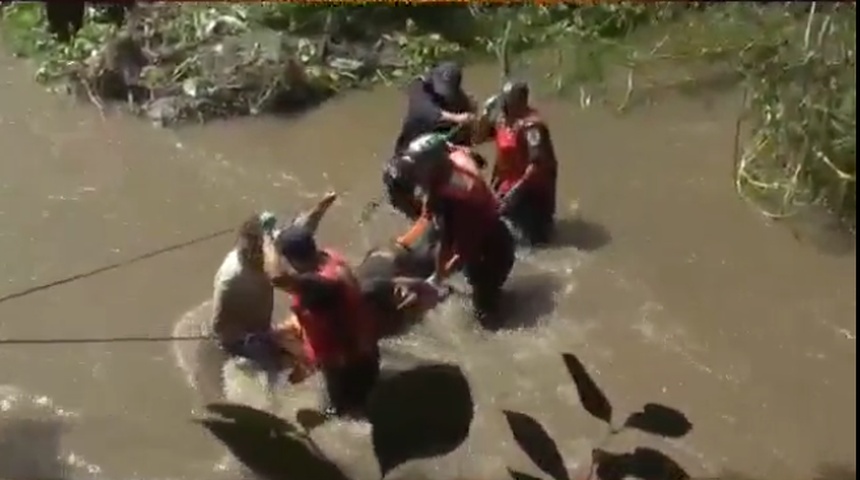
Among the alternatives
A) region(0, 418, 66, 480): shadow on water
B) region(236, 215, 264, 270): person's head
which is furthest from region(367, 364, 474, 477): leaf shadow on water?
region(0, 418, 66, 480): shadow on water

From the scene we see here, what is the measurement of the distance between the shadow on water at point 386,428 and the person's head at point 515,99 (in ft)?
0.49

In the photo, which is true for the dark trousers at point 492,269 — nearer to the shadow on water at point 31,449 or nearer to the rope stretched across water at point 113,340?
the rope stretched across water at point 113,340

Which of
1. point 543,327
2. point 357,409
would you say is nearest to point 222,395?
point 357,409

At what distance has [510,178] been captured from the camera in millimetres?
707

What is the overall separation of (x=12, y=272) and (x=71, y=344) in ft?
0.21

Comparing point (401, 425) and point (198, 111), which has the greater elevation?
point (198, 111)

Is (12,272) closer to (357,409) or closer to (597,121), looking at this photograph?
(357,409)

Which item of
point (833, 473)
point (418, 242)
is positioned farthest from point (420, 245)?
point (833, 473)

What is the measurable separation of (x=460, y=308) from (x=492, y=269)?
29mm

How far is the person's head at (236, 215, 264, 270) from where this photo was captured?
2.35 ft

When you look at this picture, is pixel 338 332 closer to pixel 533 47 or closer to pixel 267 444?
pixel 267 444

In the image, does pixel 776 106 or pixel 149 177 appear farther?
pixel 149 177

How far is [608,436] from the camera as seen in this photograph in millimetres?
701

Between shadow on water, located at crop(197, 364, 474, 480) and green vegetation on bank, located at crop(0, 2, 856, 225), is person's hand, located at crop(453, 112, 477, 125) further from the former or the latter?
shadow on water, located at crop(197, 364, 474, 480)
